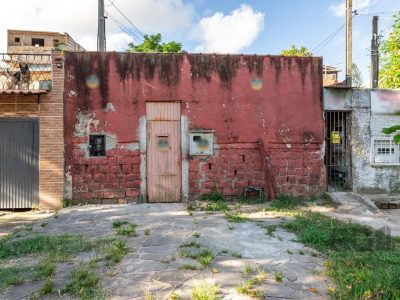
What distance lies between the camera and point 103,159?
9320 mm

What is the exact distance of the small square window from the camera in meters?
9.31

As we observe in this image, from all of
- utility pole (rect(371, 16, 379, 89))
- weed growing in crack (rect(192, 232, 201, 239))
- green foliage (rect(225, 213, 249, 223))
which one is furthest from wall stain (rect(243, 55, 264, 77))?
utility pole (rect(371, 16, 379, 89))

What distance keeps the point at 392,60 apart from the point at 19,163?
22.3m

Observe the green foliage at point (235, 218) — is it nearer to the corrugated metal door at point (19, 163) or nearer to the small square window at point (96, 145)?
the small square window at point (96, 145)

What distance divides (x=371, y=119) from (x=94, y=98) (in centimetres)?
825

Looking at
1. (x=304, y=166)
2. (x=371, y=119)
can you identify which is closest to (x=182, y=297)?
(x=304, y=166)

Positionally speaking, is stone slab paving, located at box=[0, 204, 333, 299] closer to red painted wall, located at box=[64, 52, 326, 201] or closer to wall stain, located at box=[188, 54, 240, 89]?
red painted wall, located at box=[64, 52, 326, 201]

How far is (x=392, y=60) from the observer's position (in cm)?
2167

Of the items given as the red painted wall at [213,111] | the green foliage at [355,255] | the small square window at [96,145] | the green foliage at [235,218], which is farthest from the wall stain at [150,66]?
the green foliage at [355,255]

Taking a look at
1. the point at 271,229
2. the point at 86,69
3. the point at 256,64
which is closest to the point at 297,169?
the point at 256,64

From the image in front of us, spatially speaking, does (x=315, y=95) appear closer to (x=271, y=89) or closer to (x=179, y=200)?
(x=271, y=89)

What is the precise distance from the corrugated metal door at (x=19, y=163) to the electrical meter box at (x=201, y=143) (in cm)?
425

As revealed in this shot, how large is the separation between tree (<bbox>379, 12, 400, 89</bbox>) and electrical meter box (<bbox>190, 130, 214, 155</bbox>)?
17.2 meters

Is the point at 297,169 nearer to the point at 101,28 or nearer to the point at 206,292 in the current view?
the point at 206,292
